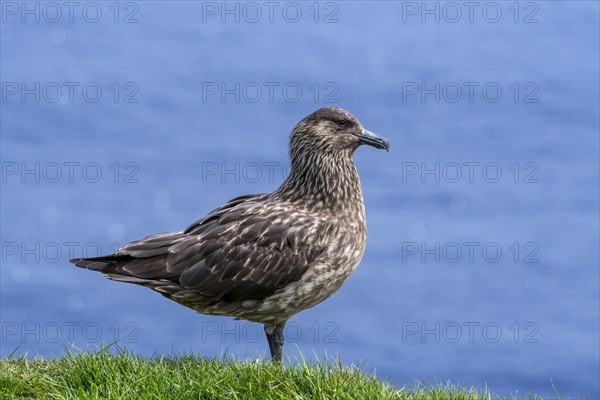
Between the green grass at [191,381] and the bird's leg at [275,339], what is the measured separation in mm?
583

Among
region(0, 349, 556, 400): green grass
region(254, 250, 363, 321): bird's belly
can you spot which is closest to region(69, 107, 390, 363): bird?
region(254, 250, 363, 321): bird's belly

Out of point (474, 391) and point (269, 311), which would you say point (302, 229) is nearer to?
point (269, 311)

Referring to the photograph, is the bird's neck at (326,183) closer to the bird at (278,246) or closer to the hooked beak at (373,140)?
the bird at (278,246)

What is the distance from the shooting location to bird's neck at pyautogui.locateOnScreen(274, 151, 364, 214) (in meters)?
9.35

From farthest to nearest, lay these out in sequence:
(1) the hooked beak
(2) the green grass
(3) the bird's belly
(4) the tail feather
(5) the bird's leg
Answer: (4) the tail feather → (1) the hooked beak → (5) the bird's leg → (3) the bird's belly → (2) the green grass

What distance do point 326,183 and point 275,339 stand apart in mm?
1536

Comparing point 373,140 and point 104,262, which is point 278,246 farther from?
point 104,262

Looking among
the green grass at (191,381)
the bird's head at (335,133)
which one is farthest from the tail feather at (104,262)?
the bird's head at (335,133)

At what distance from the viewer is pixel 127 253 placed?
9430 millimetres

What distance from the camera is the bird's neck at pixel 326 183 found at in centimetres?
935

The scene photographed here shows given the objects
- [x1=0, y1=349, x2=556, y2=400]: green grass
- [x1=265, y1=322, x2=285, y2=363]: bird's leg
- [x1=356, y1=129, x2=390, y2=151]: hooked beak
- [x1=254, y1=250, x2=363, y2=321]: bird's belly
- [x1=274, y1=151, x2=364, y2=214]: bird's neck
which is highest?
[x1=356, y1=129, x2=390, y2=151]: hooked beak

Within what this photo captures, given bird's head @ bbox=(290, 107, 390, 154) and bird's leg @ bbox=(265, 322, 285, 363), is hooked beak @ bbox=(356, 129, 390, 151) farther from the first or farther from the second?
bird's leg @ bbox=(265, 322, 285, 363)

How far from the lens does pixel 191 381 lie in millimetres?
7941

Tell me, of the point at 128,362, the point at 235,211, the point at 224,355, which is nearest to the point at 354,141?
the point at 235,211
